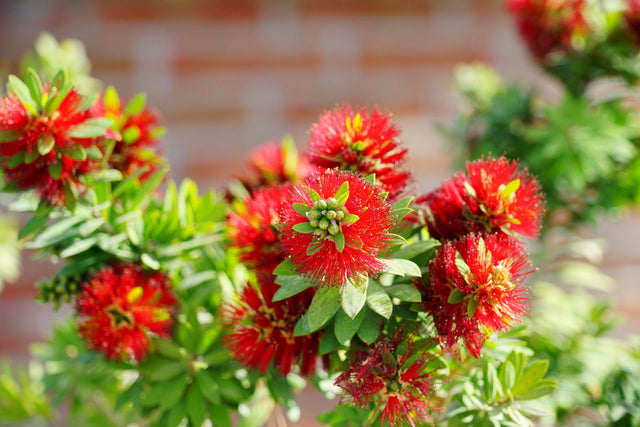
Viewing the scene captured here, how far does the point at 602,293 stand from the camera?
144 cm

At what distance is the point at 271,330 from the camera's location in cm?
46

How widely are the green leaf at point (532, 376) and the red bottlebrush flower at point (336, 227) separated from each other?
0.19 m

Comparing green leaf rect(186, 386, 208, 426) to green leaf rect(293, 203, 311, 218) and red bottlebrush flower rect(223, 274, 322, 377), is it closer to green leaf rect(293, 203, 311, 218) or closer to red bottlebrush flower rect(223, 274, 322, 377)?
red bottlebrush flower rect(223, 274, 322, 377)

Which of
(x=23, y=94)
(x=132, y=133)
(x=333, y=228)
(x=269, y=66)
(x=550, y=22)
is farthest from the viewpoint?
(x=269, y=66)

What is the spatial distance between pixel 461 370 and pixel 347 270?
221 mm

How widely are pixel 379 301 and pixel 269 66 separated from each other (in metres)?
1.02

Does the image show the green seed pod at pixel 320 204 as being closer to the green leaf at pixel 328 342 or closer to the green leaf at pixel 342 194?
the green leaf at pixel 342 194

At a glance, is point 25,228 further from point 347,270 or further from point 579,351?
point 579,351

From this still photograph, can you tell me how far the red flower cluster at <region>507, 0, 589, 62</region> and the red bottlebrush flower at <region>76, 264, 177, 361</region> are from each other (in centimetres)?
59

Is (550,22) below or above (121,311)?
above

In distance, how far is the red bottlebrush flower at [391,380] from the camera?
401mm

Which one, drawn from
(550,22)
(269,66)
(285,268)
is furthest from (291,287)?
(269,66)

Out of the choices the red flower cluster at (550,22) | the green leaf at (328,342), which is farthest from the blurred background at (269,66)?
the green leaf at (328,342)

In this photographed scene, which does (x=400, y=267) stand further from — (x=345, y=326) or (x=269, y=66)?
(x=269, y=66)
